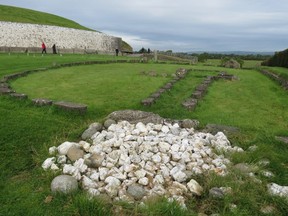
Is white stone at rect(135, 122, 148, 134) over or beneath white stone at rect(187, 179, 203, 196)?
over

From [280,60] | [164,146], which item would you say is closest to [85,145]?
[164,146]

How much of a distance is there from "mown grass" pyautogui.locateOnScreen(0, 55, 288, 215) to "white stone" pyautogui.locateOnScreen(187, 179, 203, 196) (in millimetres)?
82

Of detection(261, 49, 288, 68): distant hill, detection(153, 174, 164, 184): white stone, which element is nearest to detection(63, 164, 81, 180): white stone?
detection(153, 174, 164, 184): white stone

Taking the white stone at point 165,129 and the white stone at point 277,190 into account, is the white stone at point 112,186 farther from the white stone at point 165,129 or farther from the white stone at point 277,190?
the white stone at point 277,190

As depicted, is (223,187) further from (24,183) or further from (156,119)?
(24,183)

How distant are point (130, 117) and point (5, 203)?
10.3 feet

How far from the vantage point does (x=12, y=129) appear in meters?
6.12

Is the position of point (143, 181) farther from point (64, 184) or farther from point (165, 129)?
point (165, 129)

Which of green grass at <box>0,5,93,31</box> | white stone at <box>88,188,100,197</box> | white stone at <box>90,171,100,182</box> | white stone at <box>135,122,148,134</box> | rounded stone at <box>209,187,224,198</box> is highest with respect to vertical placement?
green grass at <box>0,5,93,31</box>

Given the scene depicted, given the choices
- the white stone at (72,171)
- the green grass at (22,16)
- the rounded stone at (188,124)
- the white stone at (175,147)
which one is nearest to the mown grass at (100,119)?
the white stone at (72,171)

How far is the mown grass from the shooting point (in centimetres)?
406

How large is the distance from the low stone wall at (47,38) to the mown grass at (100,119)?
23891mm

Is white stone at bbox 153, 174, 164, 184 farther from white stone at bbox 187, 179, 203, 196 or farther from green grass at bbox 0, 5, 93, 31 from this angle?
green grass at bbox 0, 5, 93, 31

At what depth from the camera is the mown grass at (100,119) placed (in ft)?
13.3
